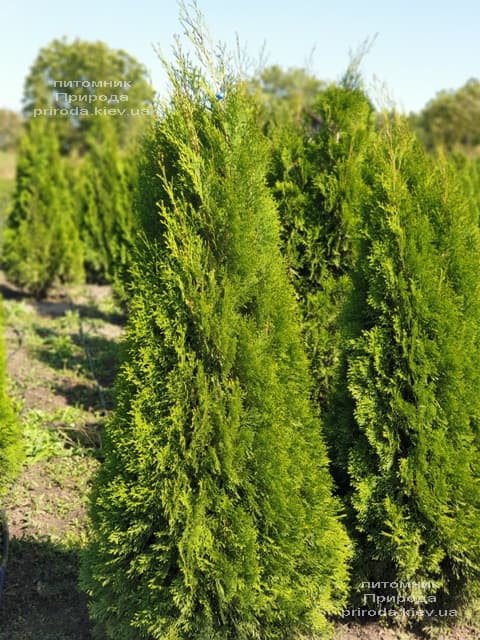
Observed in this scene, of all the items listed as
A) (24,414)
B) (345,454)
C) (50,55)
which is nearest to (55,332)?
(24,414)

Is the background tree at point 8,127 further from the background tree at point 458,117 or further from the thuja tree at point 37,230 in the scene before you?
the thuja tree at point 37,230

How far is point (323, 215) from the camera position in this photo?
572 centimetres

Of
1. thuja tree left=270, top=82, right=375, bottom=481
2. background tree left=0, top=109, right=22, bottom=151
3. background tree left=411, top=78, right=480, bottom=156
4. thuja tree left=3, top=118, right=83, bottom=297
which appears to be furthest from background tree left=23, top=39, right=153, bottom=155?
thuja tree left=270, top=82, right=375, bottom=481

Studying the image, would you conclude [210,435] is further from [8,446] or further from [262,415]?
[8,446]

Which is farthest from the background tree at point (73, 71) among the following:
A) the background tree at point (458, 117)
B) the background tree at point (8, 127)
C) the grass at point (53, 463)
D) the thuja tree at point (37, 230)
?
→ the grass at point (53, 463)

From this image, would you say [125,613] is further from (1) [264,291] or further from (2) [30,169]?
(2) [30,169]

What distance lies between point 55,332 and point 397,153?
747cm

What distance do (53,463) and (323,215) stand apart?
332cm

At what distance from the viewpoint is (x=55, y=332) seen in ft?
33.4

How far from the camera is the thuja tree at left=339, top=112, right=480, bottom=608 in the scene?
354cm

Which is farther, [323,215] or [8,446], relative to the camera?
[323,215]

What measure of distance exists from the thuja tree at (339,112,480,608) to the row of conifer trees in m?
0.01

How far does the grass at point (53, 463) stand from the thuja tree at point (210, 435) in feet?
3.00

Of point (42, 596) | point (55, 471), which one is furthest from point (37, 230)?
point (42, 596)
